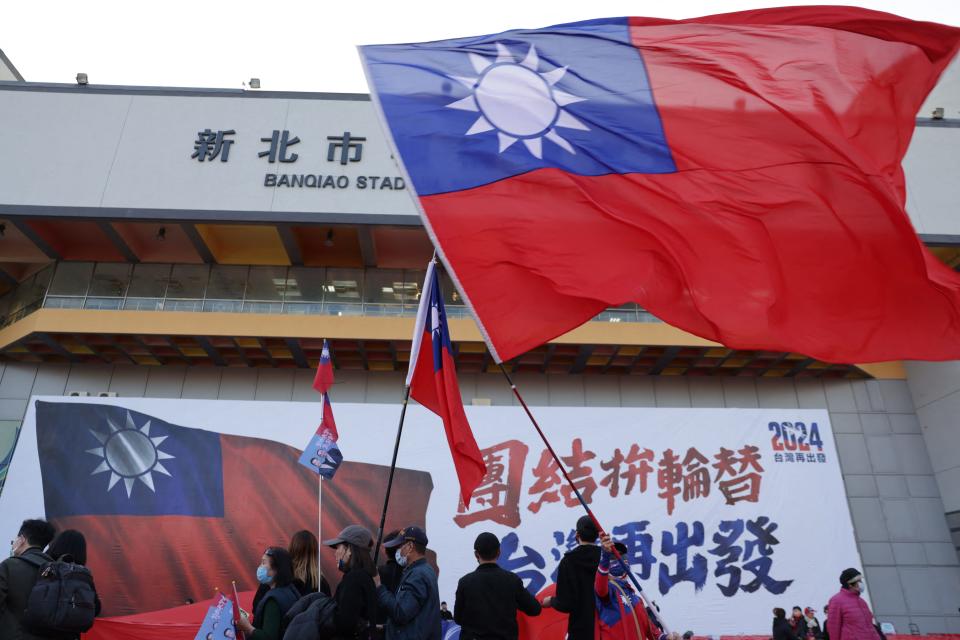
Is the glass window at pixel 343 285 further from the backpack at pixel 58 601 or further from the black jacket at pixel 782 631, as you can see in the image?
the backpack at pixel 58 601

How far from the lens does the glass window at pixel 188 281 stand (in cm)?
1371

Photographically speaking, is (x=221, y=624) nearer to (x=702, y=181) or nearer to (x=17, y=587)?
(x=17, y=587)

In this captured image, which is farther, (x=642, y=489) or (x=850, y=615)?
(x=642, y=489)

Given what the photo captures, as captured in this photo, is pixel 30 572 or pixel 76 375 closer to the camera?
pixel 30 572

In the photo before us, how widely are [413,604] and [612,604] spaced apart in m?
1.25

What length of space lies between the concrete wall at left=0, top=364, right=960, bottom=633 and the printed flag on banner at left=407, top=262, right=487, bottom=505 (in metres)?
10.0

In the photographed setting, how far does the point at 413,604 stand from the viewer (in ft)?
10.6

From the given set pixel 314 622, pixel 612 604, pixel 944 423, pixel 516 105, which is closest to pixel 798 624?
pixel 944 423

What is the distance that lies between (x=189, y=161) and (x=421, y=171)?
12.0 meters

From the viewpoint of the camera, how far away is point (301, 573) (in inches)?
143

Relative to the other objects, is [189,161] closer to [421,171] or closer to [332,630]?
[421,171]

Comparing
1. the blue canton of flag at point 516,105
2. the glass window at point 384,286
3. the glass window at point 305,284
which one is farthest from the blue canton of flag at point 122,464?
the blue canton of flag at point 516,105

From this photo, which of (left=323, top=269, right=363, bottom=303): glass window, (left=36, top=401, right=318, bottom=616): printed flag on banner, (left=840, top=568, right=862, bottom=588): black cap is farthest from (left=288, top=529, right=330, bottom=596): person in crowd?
(left=323, top=269, right=363, bottom=303): glass window

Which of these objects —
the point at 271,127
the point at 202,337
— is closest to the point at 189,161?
the point at 271,127
